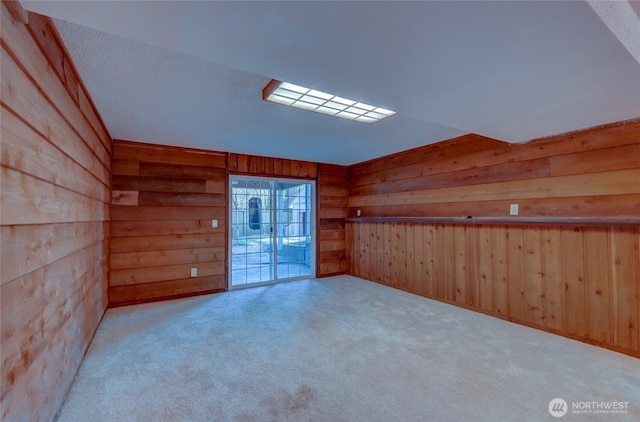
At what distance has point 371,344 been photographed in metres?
2.52

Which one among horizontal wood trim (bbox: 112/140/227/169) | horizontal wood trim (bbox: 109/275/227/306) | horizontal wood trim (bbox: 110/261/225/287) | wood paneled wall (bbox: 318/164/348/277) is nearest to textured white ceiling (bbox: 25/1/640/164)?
horizontal wood trim (bbox: 112/140/227/169)

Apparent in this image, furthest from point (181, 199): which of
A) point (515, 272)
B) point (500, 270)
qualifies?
point (515, 272)

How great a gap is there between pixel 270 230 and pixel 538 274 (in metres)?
3.69

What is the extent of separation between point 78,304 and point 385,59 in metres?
2.80

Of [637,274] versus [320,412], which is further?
[637,274]

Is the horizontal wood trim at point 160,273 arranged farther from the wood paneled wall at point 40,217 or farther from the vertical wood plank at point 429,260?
A: the vertical wood plank at point 429,260

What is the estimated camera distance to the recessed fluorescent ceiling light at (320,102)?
222cm

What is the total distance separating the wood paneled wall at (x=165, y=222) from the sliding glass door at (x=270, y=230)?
252 mm

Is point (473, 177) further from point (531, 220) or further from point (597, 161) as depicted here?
point (597, 161)

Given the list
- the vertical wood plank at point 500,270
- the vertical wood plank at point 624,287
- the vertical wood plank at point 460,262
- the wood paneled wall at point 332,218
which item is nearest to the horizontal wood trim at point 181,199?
the wood paneled wall at point 332,218

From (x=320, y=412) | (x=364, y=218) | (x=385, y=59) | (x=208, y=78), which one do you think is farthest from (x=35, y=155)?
(x=364, y=218)

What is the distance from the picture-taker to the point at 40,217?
144 centimetres

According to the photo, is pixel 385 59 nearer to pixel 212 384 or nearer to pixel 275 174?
pixel 212 384

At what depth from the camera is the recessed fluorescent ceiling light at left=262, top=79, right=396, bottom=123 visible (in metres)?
2.22
